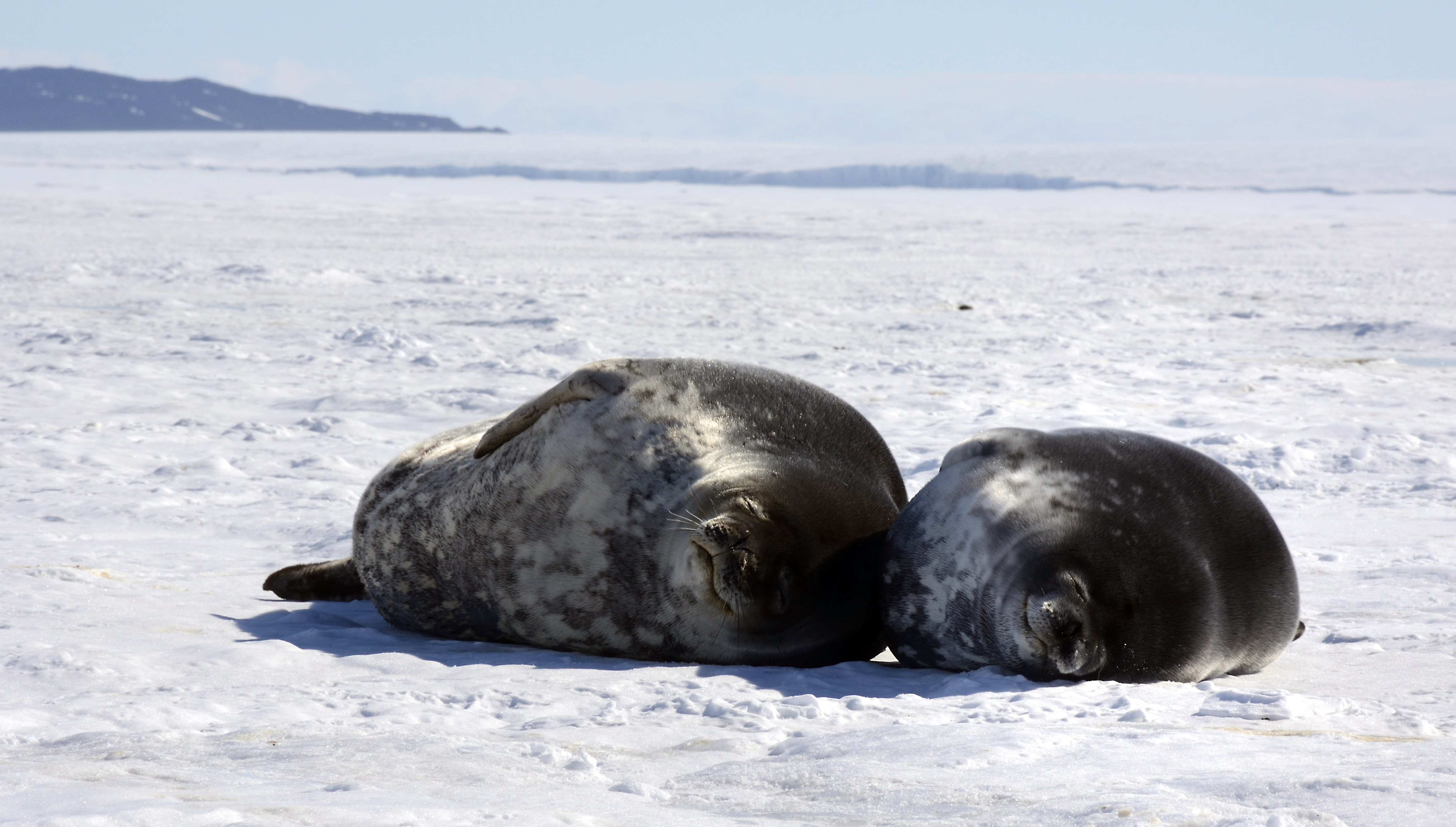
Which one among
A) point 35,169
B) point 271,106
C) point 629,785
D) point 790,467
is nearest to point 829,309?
point 790,467

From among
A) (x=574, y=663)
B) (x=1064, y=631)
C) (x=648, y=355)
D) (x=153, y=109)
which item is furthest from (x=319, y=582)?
(x=153, y=109)

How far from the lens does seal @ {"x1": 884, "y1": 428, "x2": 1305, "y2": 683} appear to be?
252 centimetres

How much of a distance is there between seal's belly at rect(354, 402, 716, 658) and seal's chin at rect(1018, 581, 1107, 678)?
0.69m

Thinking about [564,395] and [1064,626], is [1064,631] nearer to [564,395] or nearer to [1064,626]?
[1064,626]

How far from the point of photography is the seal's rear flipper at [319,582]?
355cm

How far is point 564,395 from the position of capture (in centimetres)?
310

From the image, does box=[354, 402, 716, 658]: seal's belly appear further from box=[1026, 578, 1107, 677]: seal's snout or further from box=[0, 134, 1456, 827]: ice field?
box=[1026, 578, 1107, 677]: seal's snout

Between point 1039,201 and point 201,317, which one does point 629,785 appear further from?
point 1039,201

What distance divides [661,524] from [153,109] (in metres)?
124

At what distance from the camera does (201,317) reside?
9.55 m

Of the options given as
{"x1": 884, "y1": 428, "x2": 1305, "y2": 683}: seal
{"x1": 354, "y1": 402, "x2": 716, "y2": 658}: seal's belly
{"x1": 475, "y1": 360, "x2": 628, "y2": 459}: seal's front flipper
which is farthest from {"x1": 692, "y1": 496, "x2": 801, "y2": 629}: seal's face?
{"x1": 475, "y1": 360, "x2": 628, "y2": 459}: seal's front flipper

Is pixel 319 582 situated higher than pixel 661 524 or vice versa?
pixel 661 524

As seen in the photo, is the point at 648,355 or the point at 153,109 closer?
the point at 648,355

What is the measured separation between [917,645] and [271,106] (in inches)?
5444
